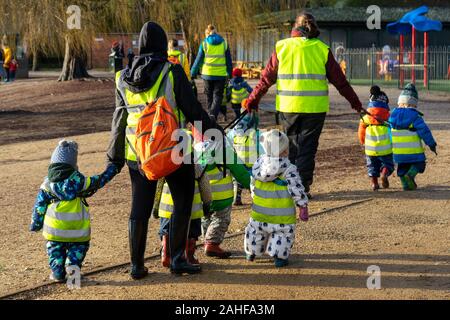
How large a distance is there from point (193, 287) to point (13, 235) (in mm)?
2610

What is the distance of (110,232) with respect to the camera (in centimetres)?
830

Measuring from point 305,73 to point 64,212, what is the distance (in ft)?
11.8

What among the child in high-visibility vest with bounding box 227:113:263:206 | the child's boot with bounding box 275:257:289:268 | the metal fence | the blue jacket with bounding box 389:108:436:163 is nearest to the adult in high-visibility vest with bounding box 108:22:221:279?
the child's boot with bounding box 275:257:289:268

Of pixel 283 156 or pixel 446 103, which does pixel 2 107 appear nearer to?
pixel 446 103

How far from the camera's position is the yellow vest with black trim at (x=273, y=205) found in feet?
22.6

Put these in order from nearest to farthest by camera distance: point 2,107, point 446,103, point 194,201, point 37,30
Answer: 1. point 194,201
2. point 37,30
3. point 446,103
4. point 2,107

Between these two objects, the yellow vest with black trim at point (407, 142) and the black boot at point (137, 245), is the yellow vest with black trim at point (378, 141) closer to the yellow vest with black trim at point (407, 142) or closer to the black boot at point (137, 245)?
the yellow vest with black trim at point (407, 142)

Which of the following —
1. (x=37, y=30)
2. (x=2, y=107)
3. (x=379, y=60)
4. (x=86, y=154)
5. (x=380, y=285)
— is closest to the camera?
(x=380, y=285)

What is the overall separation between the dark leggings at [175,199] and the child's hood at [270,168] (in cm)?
65

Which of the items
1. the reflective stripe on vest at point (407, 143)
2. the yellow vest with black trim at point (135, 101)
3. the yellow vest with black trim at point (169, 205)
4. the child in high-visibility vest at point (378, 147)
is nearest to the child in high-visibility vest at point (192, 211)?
the yellow vest with black trim at point (169, 205)

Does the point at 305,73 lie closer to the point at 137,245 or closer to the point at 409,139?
the point at 409,139

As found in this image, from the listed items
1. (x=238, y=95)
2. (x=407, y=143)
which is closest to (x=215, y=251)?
(x=407, y=143)

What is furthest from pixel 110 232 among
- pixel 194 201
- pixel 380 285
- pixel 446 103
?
pixel 446 103

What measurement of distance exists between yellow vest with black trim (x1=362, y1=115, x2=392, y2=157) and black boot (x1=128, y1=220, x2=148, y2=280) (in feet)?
14.9
